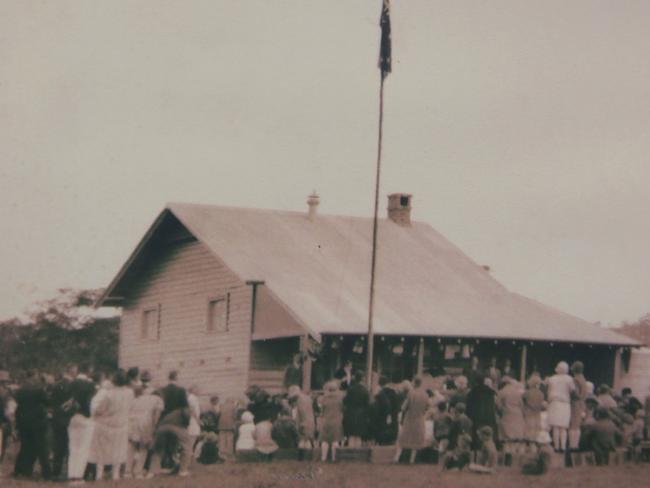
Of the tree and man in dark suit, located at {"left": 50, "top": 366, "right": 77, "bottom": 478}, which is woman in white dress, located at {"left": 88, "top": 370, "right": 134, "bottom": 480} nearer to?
man in dark suit, located at {"left": 50, "top": 366, "right": 77, "bottom": 478}

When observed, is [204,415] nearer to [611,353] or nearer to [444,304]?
[444,304]

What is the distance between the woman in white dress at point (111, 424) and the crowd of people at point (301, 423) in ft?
0.07

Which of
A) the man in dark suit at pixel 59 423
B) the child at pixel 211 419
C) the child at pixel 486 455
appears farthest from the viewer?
the child at pixel 211 419

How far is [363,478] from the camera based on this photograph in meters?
20.3

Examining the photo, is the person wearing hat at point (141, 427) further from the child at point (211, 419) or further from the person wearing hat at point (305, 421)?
the child at point (211, 419)

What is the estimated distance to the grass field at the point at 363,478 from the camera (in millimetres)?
19250

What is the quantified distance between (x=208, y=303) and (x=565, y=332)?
35.0ft

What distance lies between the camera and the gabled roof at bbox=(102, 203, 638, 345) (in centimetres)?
3256

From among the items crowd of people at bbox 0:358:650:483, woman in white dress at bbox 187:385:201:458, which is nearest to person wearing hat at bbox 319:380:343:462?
crowd of people at bbox 0:358:650:483

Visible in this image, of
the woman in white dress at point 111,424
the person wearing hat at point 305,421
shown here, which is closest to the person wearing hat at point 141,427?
the woman in white dress at point 111,424

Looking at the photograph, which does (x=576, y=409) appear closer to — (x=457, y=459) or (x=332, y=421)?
(x=457, y=459)

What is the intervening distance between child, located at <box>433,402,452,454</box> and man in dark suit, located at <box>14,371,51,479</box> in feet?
23.6

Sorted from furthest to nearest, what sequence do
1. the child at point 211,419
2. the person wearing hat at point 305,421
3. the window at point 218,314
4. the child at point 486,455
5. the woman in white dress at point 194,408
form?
the window at point 218,314 → the child at point 211,419 → the person wearing hat at point 305,421 → the woman in white dress at point 194,408 → the child at point 486,455

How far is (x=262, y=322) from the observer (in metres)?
32.2
